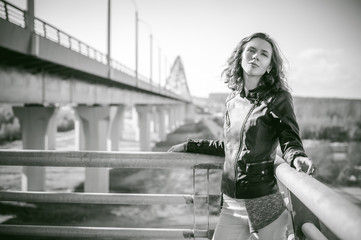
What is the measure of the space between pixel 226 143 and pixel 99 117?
56.9 feet

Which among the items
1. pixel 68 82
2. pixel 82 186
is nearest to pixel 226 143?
pixel 68 82

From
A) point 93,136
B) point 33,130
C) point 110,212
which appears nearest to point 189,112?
point 93,136

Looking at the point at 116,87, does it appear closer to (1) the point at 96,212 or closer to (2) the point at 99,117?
(2) the point at 99,117

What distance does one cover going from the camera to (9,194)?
91.0 inches

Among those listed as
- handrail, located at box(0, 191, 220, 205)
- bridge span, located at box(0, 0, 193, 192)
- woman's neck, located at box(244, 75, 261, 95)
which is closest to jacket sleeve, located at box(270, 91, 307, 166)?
woman's neck, located at box(244, 75, 261, 95)

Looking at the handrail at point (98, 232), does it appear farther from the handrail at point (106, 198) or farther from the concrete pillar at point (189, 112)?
the concrete pillar at point (189, 112)

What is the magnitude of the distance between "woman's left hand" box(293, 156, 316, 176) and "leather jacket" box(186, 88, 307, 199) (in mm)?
176

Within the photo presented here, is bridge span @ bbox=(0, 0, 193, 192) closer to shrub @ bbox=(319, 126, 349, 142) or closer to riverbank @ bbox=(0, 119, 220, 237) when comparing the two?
riverbank @ bbox=(0, 119, 220, 237)

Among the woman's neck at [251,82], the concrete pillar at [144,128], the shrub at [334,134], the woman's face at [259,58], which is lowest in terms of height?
the shrub at [334,134]

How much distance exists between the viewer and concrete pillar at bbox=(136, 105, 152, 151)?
3822 cm

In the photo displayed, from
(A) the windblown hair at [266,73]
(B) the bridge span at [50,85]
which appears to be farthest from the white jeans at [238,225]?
(B) the bridge span at [50,85]

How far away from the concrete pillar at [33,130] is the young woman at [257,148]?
15287 mm

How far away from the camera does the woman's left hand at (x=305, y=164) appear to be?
1532mm

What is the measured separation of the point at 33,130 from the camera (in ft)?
50.7
